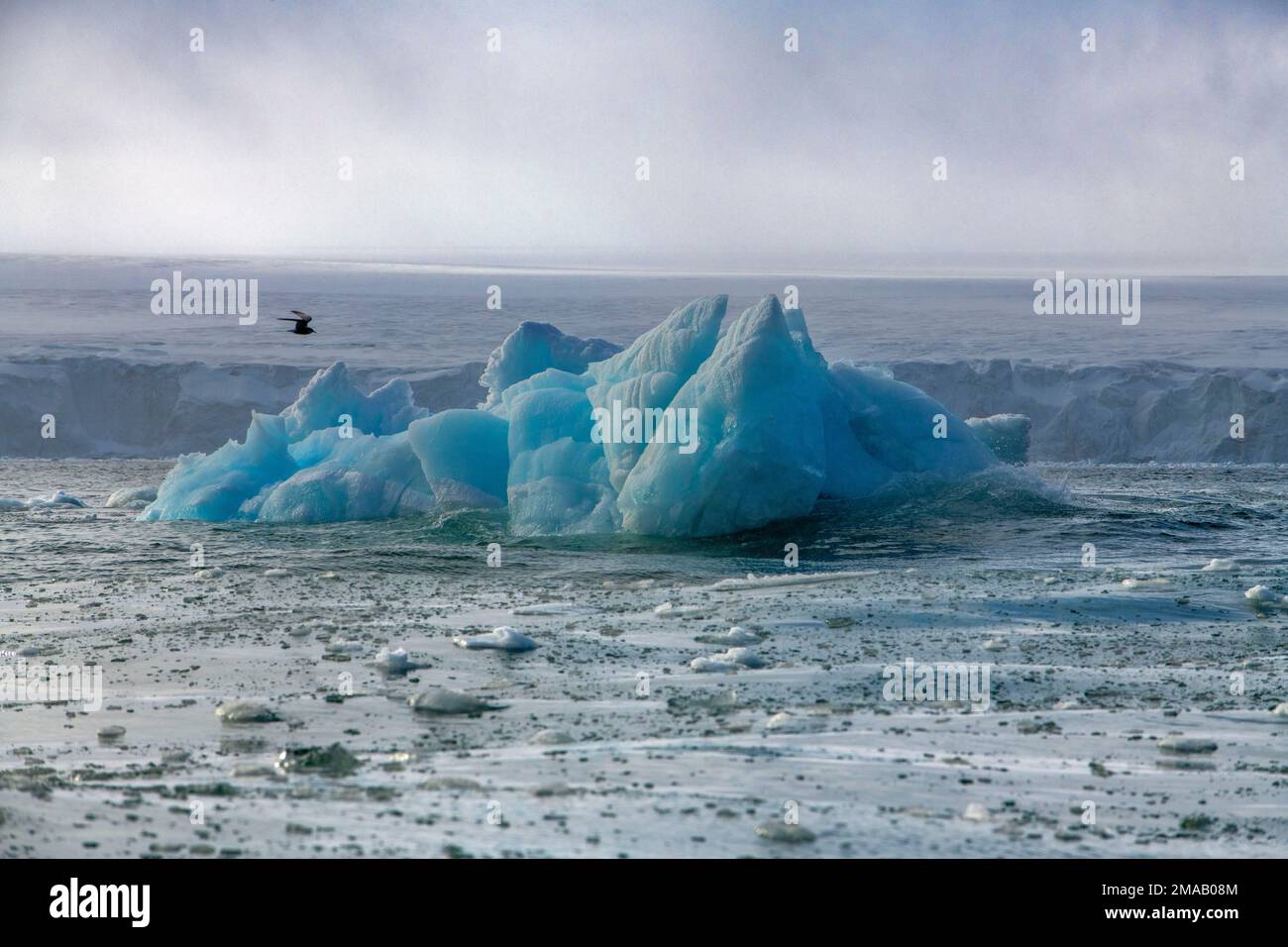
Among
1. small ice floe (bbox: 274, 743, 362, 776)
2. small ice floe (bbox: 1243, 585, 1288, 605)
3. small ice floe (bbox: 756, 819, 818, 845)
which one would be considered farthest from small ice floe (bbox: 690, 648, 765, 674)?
small ice floe (bbox: 1243, 585, 1288, 605)

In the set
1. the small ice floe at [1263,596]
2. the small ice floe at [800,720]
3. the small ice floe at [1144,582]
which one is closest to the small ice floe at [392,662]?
the small ice floe at [800,720]

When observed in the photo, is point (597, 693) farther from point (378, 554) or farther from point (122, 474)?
point (122, 474)

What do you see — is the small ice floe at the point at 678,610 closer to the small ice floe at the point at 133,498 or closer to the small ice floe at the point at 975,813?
the small ice floe at the point at 975,813

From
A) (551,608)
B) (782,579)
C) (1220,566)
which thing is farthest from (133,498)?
(1220,566)

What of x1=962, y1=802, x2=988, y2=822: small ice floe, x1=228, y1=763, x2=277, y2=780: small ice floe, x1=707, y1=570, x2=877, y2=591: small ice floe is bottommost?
x1=707, y1=570, x2=877, y2=591: small ice floe

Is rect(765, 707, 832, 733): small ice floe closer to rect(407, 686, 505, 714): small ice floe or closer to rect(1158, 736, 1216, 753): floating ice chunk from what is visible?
rect(407, 686, 505, 714): small ice floe
